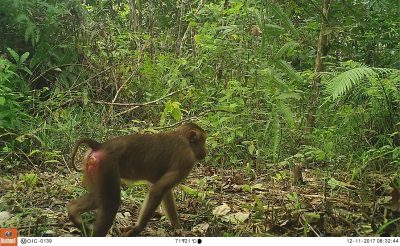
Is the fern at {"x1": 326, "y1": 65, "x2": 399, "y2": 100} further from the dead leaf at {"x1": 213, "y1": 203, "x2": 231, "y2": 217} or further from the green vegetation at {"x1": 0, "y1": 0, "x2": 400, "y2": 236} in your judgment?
the dead leaf at {"x1": 213, "y1": 203, "x2": 231, "y2": 217}

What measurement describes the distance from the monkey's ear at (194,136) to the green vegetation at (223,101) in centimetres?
30

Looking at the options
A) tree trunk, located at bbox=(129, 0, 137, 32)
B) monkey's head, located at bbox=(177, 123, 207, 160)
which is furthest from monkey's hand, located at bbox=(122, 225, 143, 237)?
tree trunk, located at bbox=(129, 0, 137, 32)

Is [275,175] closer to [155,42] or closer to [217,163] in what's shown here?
[217,163]

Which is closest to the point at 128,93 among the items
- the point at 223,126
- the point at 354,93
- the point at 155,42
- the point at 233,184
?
the point at 155,42

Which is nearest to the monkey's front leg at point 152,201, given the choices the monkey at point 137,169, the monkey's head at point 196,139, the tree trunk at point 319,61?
the monkey at point 137,169

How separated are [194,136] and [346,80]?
881mm

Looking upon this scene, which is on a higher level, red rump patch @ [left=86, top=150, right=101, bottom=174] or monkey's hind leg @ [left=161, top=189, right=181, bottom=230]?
red rump patch @ [left=86, top=150, right=101, bottom=174]

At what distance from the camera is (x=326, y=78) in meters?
3.37

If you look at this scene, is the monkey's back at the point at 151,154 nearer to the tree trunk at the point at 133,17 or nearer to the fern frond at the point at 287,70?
the fern frond at the point at 287,70

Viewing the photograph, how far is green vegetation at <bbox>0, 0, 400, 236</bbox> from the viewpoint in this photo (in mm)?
2941

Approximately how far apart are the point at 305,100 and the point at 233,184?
30.0 inches

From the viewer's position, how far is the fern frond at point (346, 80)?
286 cm

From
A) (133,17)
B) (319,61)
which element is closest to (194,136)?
(319,61)

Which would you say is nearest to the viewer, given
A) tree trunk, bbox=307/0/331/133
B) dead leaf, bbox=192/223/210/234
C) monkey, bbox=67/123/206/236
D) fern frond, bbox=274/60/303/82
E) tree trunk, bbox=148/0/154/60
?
monkey, bbox=67/123/206/236
